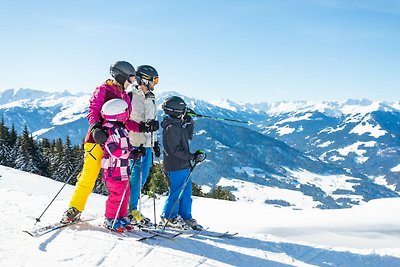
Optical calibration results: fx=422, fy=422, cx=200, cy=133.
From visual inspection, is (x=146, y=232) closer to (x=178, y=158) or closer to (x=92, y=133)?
(x=178, y=158)

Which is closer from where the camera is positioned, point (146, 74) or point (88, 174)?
point (88, 174)

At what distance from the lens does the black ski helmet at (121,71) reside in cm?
659

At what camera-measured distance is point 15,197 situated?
339 inches

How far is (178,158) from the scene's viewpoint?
24.6 ft

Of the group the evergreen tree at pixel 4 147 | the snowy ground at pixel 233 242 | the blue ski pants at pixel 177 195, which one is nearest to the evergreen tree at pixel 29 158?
the evergreen tree at pixel 4 147

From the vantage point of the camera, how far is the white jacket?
737cm

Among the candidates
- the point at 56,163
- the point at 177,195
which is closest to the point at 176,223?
the point at 177,195

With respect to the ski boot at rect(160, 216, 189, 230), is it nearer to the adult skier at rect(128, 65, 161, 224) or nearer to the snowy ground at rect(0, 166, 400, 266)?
the adult skier at rect(128, 65, 161, 224)

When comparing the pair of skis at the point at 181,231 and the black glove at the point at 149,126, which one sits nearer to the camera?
the pair of skis at the point at 181,231

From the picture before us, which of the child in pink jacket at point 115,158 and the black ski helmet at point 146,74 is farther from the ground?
the black ski helmet at point 146,74

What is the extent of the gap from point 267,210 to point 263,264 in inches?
262

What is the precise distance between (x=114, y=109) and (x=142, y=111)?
4.13 feet

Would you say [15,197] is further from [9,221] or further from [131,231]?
[131,231]

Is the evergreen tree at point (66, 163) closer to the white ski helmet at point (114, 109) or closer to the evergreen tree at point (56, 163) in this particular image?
the evergreen tree at point (56, 163)
